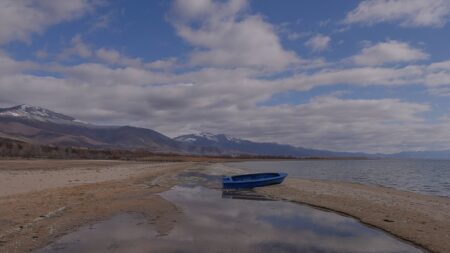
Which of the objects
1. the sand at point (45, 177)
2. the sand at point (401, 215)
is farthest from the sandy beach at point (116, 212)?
the sand at point (45, 177)

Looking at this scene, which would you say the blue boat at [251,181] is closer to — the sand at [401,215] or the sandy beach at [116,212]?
the sand at [401,215]

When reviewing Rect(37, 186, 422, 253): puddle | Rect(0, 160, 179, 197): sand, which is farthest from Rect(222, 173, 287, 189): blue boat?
Rect(37, 186, 422, 253): puddle

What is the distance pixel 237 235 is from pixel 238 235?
40 mm

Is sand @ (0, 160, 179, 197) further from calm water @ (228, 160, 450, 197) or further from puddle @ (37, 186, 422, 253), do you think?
calm water @ (228, 160, 450, 197)

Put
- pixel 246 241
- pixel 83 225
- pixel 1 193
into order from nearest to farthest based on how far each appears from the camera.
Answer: pixel 246 241 → pixel 83 225 → pixel 1 193

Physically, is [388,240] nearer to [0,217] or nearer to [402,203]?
[402,203]

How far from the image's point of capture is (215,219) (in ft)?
68.1

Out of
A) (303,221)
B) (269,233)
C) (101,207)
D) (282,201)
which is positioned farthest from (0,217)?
(282,201)

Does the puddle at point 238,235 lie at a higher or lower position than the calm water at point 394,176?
lower

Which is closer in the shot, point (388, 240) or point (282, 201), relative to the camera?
point (388, 240)

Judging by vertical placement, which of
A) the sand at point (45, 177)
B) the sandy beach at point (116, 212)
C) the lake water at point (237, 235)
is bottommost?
the lake water at point (237, 235)

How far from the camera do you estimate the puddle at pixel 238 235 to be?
47.2ft

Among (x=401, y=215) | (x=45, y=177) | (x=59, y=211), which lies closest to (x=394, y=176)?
(x=401, y=215)

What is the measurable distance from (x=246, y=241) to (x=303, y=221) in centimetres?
573
